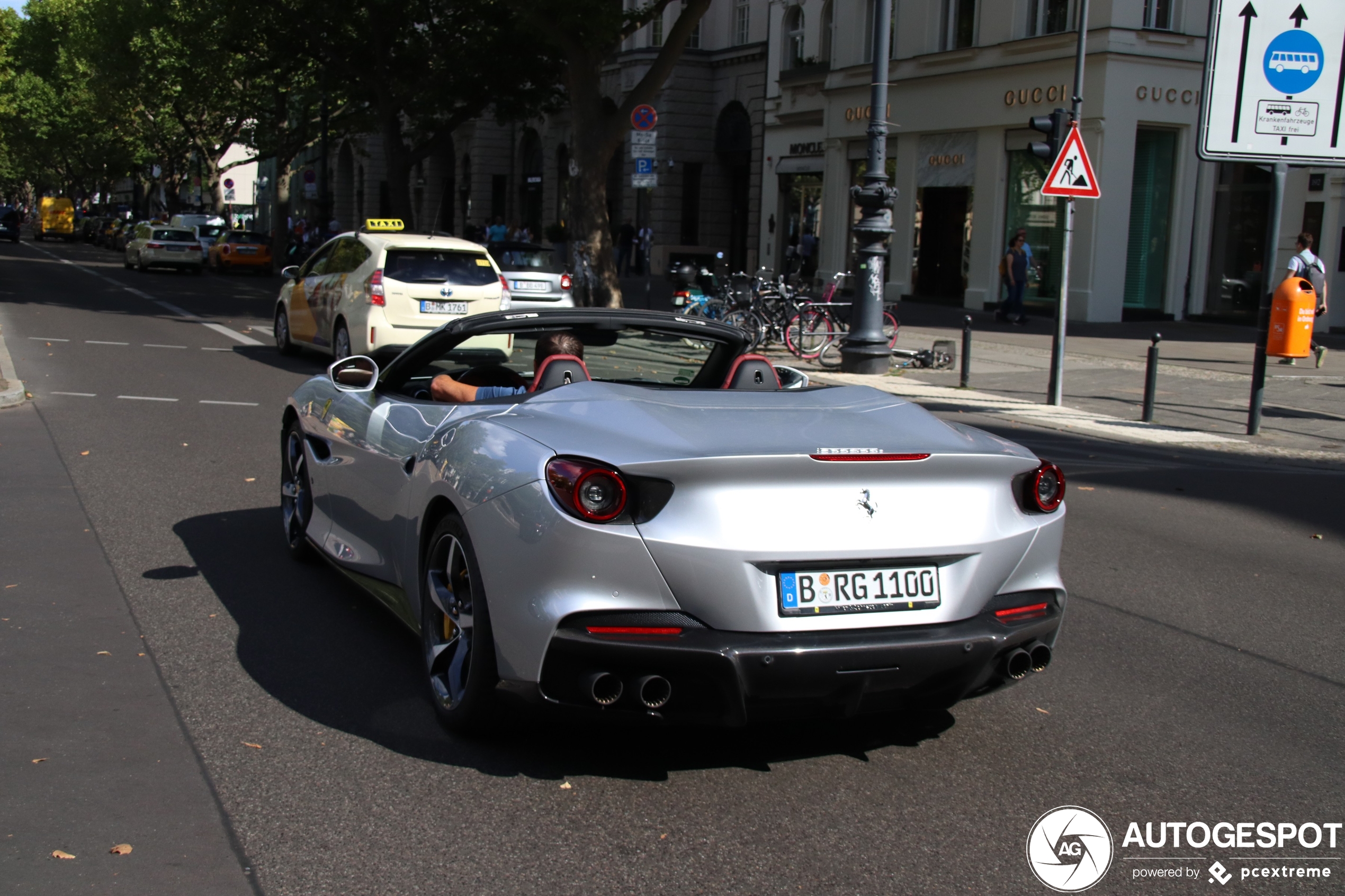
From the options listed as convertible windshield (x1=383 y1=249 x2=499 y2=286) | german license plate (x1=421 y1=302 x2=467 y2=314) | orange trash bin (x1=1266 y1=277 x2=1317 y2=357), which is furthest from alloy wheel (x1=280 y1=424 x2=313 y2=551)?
orange trash bin (x1=1266 y1=277 x2=1317 y2=357)

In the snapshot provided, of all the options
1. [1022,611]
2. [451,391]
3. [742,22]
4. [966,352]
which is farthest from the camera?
[742,22]

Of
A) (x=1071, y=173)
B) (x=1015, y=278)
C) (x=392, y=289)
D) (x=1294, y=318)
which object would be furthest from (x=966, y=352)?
(x=1015, y=278)

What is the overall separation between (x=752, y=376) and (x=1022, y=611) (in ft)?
4.55

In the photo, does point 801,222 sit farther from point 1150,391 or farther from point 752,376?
point 752,376

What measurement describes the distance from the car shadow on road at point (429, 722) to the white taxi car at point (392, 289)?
9190mm

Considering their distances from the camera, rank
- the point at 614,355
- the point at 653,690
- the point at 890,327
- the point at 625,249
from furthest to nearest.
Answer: the point at 625,249
the point at 890,327
the point at 614,355
the point at 653,690

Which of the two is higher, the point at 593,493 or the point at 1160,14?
the point at 1160,14

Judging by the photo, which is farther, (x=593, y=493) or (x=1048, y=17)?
(x=1048, y=17)

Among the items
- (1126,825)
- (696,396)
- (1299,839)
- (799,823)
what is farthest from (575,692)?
(1299,839)

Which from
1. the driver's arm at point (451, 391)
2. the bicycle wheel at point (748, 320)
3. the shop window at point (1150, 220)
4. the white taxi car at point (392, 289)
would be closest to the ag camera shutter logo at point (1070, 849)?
the driver's arm at point (451, 391)

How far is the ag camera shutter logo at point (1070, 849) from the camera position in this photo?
3.36 meters

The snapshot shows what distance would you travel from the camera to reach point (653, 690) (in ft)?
11.5

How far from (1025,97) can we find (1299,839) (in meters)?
26.1

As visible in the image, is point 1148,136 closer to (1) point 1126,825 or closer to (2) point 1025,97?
(2) point 1025,97
